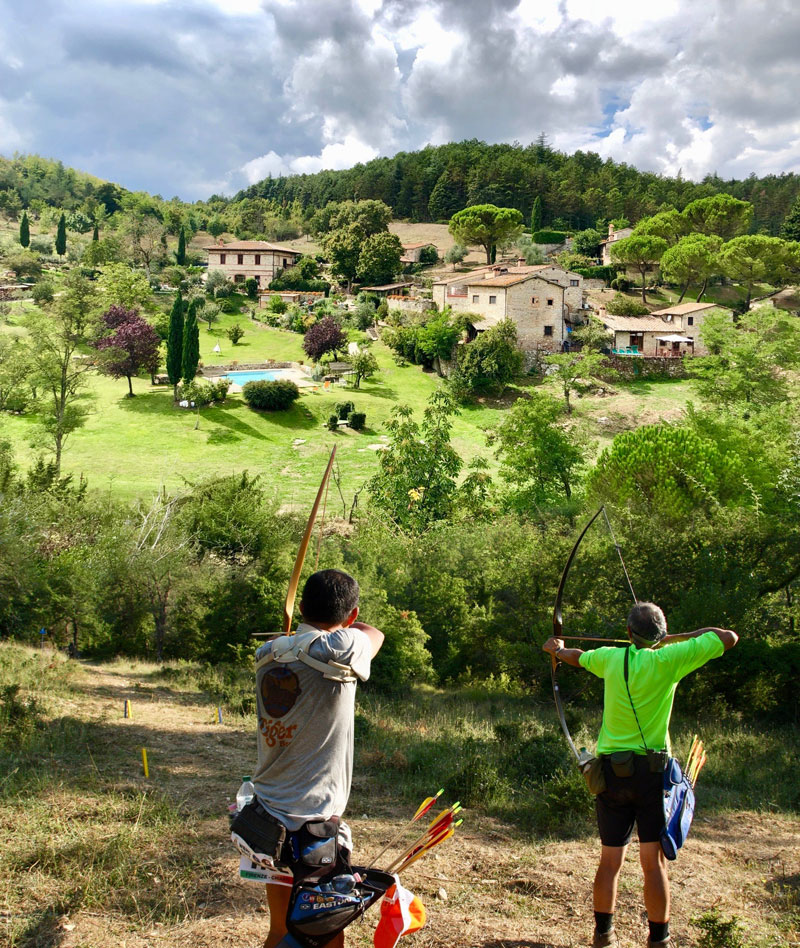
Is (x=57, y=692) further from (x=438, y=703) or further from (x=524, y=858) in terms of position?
(x=524, y=858)

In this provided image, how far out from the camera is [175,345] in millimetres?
40250

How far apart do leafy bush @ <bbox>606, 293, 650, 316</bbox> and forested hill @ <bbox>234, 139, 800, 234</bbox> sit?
42432 mm

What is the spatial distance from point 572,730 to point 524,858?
177 inches

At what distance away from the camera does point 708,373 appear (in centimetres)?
4034

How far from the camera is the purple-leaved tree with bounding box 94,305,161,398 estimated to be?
3959 cm

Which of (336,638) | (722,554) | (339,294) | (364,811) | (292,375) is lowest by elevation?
(364,811)

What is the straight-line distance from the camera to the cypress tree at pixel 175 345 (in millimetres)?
40000

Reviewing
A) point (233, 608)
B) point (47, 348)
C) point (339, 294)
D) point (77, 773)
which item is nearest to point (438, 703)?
point (233, 608)

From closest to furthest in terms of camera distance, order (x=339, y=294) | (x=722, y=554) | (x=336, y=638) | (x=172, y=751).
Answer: (x=336, y=638) → (x=172, y=751) → (x=722, y=554) → (x=339, y=294)

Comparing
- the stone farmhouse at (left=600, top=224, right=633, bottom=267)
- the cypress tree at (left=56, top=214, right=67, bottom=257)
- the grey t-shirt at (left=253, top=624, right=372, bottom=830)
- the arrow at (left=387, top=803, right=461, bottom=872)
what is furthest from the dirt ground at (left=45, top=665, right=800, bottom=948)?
the cypress tree at (left=56, top=214, right=67, bottom=257)

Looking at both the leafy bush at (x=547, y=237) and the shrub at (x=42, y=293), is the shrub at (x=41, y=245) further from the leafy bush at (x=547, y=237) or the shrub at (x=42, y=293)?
the leafy bush at (x=547, y=237)

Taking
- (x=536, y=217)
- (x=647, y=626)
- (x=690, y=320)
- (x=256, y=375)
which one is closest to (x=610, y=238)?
(x=536, y=217)

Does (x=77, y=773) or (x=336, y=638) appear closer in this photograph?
(x=336, y=638)

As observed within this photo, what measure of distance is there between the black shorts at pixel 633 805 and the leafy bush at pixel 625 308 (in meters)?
57.5
